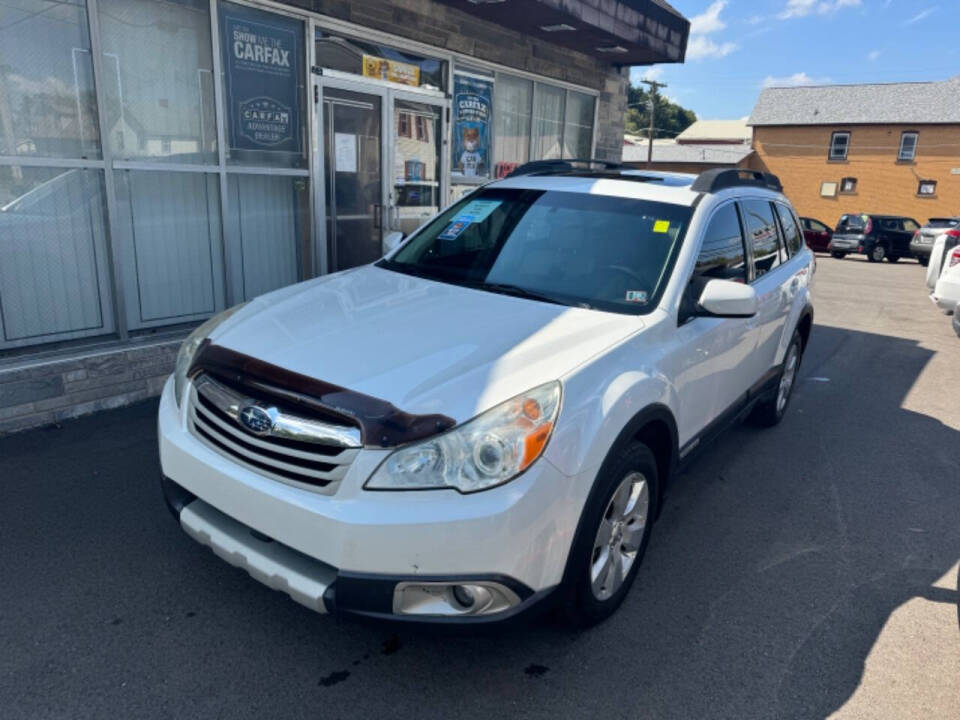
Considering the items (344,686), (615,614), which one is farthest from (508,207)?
(344,686)

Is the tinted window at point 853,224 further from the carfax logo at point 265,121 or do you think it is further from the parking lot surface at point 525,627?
the carfax logo at point 265,121

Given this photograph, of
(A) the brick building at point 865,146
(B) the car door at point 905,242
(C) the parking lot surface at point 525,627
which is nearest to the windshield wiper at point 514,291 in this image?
(C) the parking lot surface at point 525,627

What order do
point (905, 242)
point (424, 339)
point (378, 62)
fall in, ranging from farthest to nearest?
point (905, 242) → point (378, 62) → point (424, 339)

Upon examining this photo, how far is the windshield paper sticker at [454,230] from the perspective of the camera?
12.8 ft

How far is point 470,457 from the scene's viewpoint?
7.23 feet

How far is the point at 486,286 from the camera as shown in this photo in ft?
11.0

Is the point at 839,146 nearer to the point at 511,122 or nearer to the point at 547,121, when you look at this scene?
the point at 547,121

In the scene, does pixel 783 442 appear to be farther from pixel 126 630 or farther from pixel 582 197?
pixel 126 630

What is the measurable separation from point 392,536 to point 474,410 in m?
0.47

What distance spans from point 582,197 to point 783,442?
2668mm

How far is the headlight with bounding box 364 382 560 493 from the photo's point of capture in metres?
2.18

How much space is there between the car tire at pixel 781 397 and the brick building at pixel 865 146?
3493cm

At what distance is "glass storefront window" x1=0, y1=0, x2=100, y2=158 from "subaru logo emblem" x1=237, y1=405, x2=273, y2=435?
345 centimetres

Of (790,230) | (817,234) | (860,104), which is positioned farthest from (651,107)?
(790,230)
